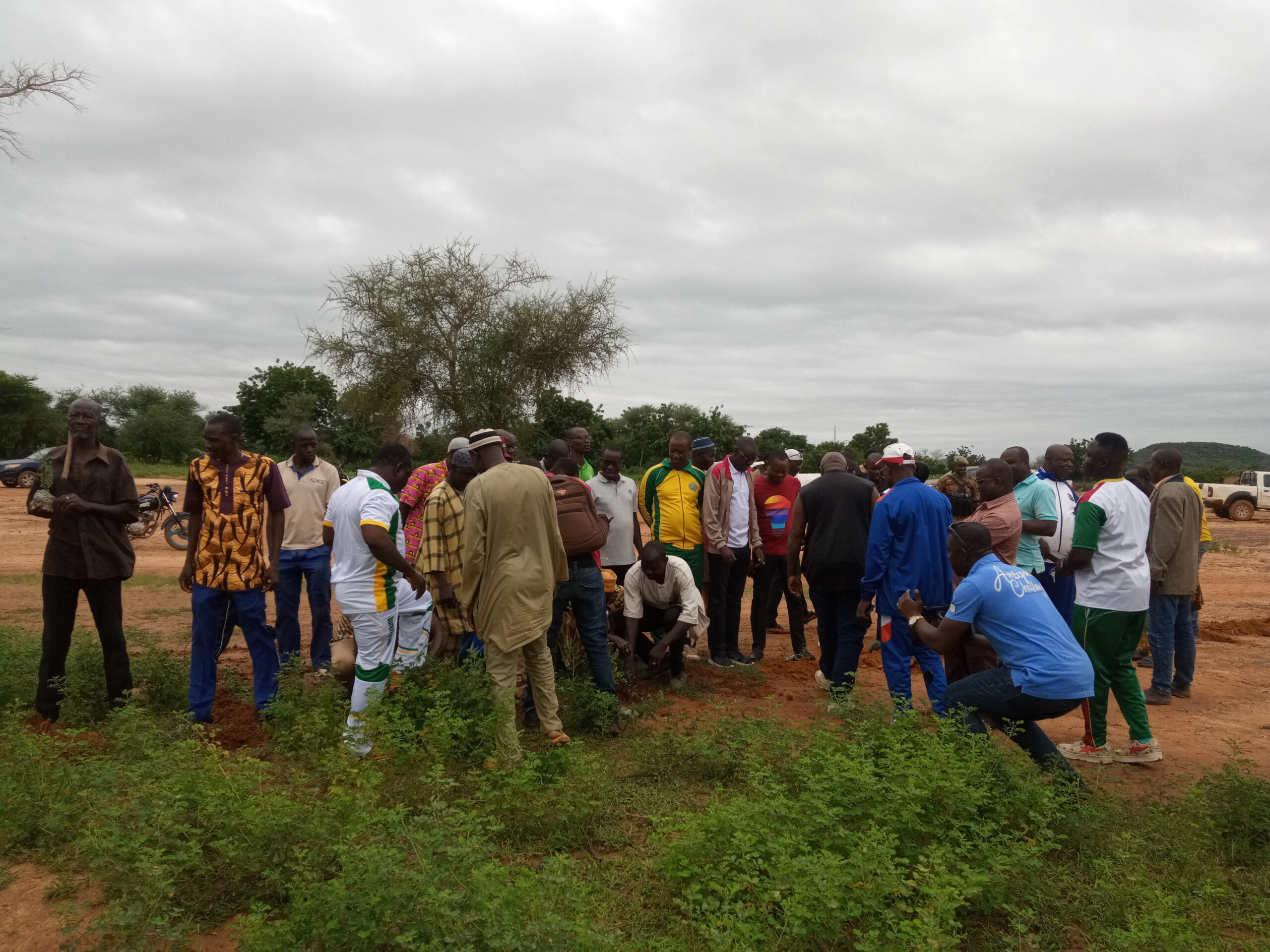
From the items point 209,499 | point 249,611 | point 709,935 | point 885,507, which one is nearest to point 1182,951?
point 709,935

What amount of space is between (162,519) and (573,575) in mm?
17380

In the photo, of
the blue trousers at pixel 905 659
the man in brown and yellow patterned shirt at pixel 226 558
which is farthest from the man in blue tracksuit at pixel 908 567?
the man in brown and yellow patterned shirt at pixel 226 558

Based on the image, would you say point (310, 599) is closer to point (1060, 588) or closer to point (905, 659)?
point (905, 659)

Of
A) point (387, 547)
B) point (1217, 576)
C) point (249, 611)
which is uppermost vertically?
point (387, 547)

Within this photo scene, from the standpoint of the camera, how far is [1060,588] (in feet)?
23.2

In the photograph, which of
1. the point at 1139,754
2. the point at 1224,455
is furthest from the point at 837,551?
the point at 1224,455

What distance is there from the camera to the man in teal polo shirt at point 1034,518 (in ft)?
22.0

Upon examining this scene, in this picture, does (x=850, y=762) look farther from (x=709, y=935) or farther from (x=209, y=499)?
(x=209, y=499)

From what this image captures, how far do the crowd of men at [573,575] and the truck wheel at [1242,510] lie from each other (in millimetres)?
28600

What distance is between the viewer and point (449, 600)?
5.52m

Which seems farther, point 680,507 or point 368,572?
point 680,507

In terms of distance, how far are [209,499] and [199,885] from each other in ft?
8.79

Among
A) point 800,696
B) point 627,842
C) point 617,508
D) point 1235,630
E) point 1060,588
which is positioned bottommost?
point 1235,630

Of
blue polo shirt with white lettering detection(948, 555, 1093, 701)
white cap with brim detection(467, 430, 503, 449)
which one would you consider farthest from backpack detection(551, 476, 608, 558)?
blue polo shirt with white lettering detection(948, 555, 1093, 701)
